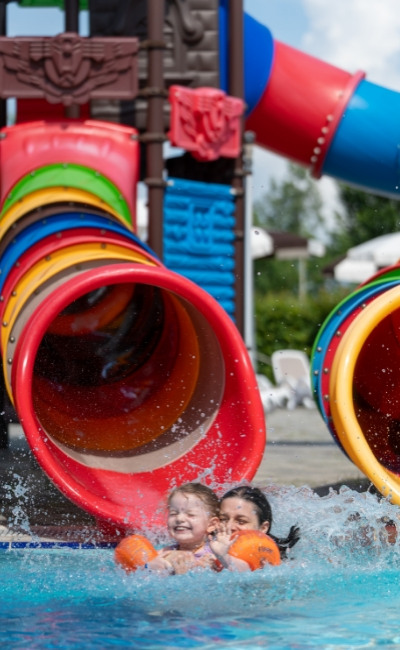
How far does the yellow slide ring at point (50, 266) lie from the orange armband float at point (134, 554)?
122 centimetres

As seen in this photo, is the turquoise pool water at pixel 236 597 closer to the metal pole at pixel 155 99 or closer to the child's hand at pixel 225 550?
the child's hand at pixel 225 550

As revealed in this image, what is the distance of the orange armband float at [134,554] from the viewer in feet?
13.3

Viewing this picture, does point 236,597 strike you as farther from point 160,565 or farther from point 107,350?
point 107,350

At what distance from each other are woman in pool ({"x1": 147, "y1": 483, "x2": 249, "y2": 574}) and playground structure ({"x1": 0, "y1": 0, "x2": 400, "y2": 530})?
2.20 ft

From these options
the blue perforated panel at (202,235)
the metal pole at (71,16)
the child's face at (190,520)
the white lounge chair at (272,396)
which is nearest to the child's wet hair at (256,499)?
the child's face at (190,520)

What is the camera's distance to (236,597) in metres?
3.70

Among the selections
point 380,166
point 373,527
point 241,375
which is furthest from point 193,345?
point 380,166

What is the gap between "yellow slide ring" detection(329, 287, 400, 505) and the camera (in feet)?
16.2

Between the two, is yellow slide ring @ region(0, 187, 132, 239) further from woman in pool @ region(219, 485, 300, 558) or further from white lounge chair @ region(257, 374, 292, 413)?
white lounge chair @ region(257, 374, 292, 413)

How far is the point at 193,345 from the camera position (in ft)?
19.4

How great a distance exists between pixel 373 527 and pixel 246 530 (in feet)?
2.34

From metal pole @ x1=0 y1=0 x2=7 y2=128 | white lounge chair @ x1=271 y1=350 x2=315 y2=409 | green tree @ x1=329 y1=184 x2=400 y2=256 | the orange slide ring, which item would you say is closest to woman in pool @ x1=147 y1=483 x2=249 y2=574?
the orange slide ring

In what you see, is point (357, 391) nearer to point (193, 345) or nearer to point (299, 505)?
point (193, 345)

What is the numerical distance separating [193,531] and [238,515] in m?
0.18
